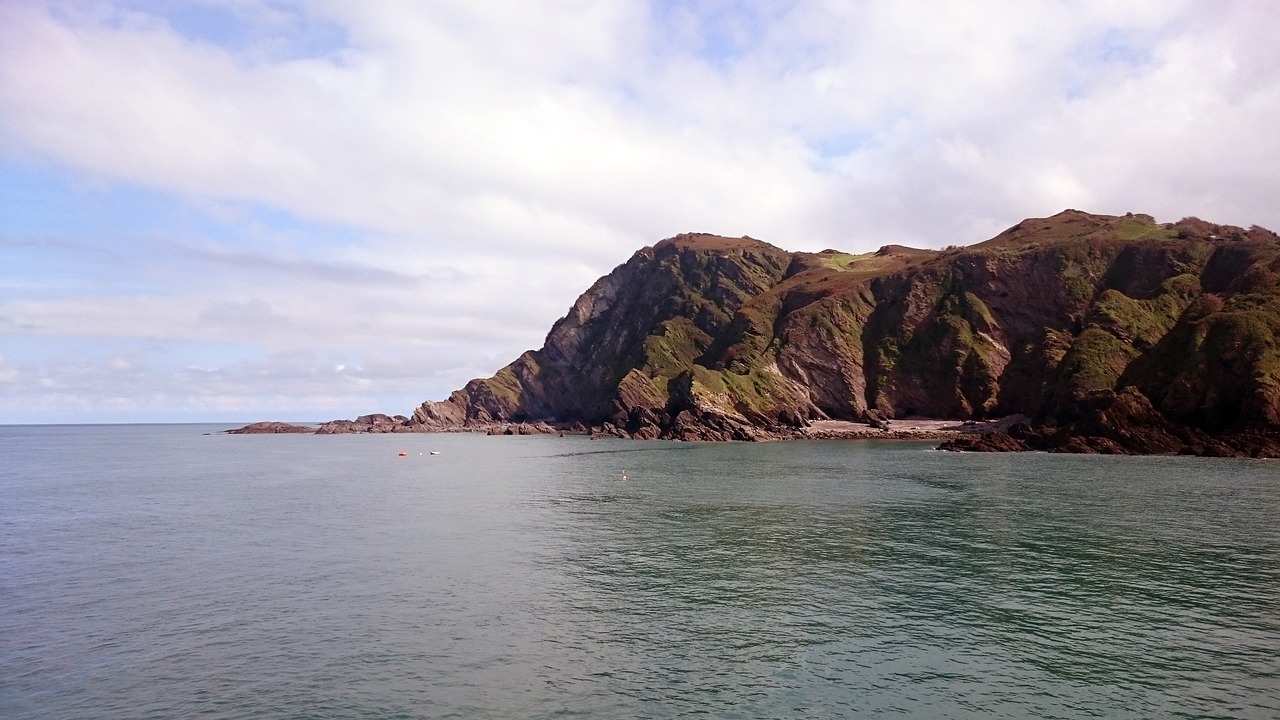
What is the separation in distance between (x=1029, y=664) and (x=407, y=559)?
36490 mm

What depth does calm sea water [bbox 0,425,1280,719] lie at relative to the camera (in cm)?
2558

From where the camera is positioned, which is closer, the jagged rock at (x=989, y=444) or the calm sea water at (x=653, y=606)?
the calm sea water at (x=653, y=606)

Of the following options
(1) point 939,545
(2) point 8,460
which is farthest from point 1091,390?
(2) point 8,460

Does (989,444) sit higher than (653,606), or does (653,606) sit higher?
(989,444)

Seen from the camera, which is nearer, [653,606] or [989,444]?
[653,606]

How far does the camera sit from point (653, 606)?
36.2 m

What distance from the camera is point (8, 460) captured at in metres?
159

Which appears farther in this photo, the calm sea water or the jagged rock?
the jagged rock

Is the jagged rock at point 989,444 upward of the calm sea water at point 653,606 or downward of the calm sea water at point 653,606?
upward

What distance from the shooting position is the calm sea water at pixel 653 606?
83.9 ft

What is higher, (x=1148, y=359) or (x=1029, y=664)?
(x=1148, y=359)

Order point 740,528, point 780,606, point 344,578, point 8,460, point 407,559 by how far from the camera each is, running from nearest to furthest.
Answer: point 780,606
point 344,578
point 407,559
point 740,528
point 8,460

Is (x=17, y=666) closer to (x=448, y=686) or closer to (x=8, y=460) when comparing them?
(x=448, y=686)

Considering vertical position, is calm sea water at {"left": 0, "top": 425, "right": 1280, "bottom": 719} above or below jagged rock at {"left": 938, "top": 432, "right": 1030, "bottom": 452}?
below
